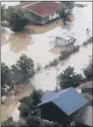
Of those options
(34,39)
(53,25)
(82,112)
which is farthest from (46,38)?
(82,112)

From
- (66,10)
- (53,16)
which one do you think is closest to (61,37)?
(53,16)

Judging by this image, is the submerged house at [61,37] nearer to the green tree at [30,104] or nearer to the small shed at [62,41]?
the small shed at [62,41]

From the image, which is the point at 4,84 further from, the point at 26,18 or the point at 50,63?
the point at 26,18

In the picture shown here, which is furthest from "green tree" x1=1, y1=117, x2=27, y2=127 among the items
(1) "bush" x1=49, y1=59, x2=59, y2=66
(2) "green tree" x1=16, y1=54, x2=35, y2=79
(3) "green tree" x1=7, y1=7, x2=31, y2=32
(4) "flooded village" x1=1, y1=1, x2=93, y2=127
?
(3) "green tree" x1=7, y1=7, x2=31, y2=32

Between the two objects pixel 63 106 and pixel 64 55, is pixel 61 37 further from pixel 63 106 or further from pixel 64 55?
pixel 63 106

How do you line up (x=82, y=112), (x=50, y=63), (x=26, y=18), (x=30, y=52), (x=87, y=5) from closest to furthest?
1. (x=82, y=112)
2. (x=50, y=63)
3. (x=30, y=52)
4. (x=26, y=18)
5. (x=87, y=5)

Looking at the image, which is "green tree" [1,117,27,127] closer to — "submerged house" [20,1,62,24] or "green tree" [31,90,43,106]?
"green tree" [31,90,43,106]
